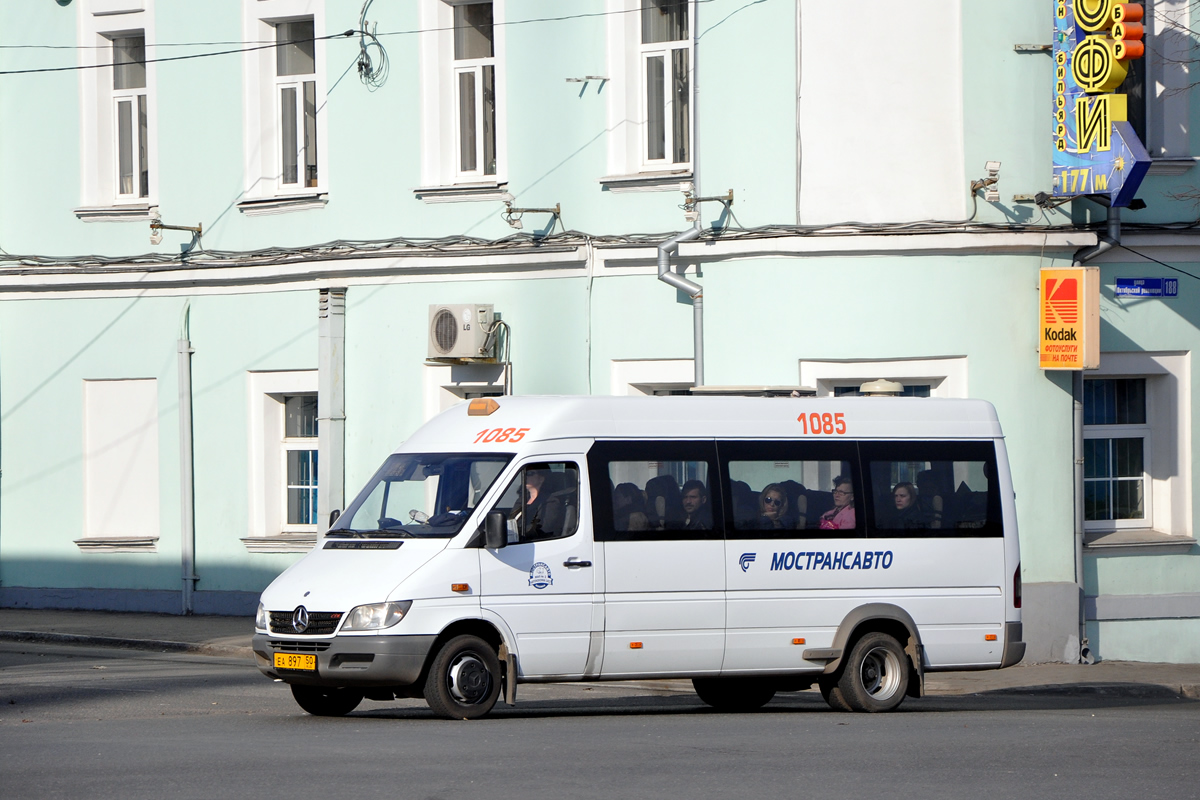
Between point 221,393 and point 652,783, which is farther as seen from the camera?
point 221,393

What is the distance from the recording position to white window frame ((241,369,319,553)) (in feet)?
72.5

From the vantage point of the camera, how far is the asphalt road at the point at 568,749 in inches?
354

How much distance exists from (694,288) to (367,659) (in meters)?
7.97

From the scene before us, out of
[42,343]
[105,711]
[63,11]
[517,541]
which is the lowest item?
[105,711]

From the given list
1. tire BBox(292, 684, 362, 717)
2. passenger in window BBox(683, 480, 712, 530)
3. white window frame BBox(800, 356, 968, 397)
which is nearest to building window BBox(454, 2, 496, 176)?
white window frame BBox(800, 356, 968, 397)

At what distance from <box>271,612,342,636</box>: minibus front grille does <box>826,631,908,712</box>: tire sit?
4072mm

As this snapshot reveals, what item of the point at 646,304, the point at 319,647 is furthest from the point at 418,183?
the point at 319,647

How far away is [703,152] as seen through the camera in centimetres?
1873

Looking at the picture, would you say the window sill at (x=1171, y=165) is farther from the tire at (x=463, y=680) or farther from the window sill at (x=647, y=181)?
the tire at (x=463, y=680)

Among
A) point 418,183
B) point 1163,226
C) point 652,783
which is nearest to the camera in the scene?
point 652,783

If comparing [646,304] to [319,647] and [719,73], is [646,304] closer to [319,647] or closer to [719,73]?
[719,73]

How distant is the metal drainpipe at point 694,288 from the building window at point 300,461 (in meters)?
5.73

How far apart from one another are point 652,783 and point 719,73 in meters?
10.9

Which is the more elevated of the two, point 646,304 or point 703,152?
point 703,152
